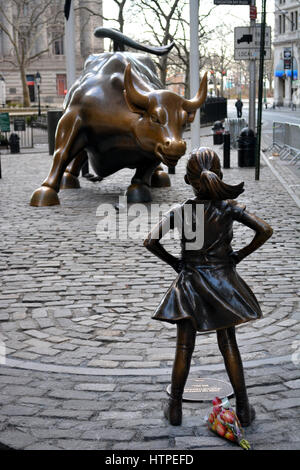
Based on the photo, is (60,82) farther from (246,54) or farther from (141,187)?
(141,187)

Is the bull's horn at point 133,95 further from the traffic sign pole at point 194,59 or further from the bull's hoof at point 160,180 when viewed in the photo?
the traffic sign pole at point 194,59

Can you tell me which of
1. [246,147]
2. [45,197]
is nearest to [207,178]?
[45,197]

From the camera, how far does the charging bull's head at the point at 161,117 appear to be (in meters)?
9.35

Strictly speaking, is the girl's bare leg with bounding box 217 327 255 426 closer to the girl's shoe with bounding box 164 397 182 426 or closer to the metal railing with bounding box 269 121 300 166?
the girl's shoe with bounding box 164 397 182 426

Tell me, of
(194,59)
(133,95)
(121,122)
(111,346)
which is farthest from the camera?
(194,59)

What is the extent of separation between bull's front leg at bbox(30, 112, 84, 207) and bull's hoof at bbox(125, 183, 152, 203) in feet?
3.84

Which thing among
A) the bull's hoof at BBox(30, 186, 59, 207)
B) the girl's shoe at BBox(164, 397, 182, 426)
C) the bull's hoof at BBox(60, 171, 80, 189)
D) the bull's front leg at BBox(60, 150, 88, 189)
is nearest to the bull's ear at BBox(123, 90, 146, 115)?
the bull's hoof at BBox(30, 186, 59, 207)

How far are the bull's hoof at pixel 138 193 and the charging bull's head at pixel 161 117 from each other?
1.76m

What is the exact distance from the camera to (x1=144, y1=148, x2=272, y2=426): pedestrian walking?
366 cm

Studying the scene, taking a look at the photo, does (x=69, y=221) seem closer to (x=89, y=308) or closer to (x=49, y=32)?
(x=89, y=308)

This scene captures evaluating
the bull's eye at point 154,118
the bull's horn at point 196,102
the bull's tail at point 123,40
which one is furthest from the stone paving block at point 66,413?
the bull's tail at point 123,40

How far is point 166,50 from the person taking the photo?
46.2ft

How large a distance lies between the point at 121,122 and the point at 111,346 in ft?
20.1

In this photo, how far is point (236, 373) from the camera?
3.71m
